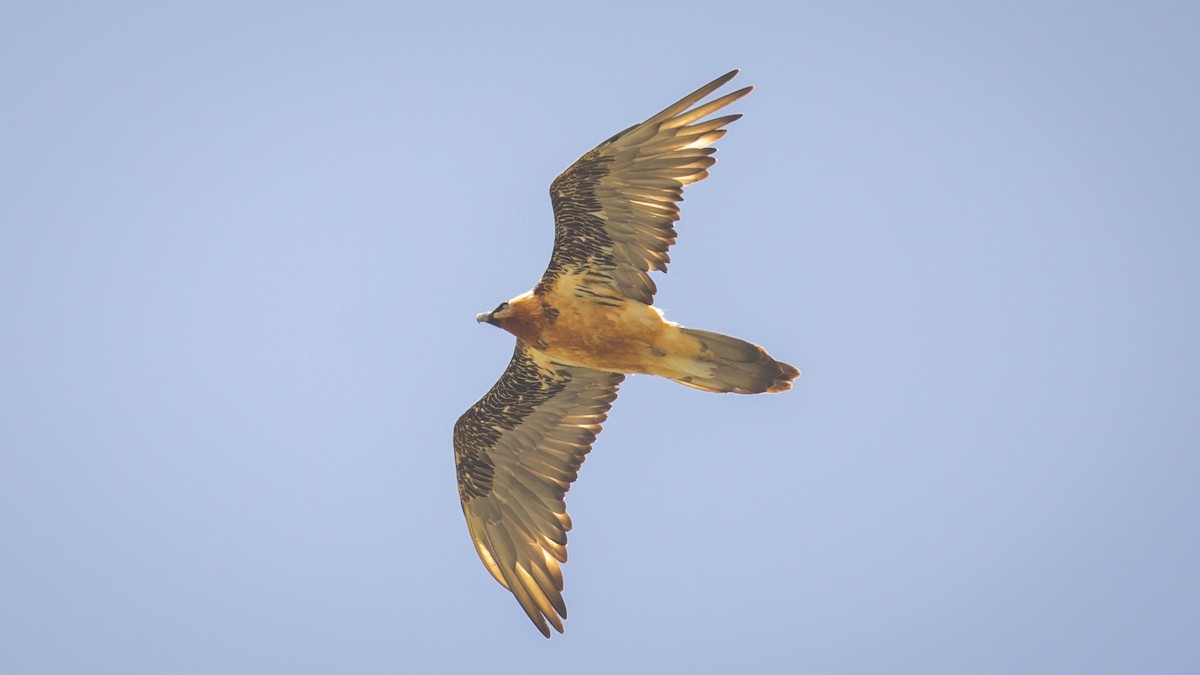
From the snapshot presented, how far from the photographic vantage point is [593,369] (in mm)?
13148

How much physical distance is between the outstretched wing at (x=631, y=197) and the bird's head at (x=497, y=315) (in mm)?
419

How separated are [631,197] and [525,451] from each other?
318 centimetres

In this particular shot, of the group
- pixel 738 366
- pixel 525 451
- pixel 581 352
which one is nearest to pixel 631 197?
pixel 581 352

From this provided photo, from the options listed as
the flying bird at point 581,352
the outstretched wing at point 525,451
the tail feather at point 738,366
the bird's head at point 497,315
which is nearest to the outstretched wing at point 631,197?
the flying bird at point 581,352

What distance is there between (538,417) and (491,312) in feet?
4.55

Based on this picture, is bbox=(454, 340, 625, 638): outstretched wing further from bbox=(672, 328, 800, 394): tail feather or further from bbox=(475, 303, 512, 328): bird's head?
bbox=(672, 328, 800, 394): tail feather

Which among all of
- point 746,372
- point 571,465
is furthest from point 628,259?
point 571,465

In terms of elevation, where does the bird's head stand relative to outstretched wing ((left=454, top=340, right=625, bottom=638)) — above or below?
above

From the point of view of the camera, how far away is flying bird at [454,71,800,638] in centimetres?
1177

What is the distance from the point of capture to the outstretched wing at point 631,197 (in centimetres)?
1162

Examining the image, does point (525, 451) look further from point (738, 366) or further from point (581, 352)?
point (738, 366)

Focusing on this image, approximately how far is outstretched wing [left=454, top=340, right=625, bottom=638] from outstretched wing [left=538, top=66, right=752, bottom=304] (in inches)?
49.3

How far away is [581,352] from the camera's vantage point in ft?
41.2

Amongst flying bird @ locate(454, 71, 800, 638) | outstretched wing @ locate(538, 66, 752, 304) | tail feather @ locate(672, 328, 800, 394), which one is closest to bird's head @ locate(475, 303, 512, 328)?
flying bird @ locate(454, 71, 800, 638)
